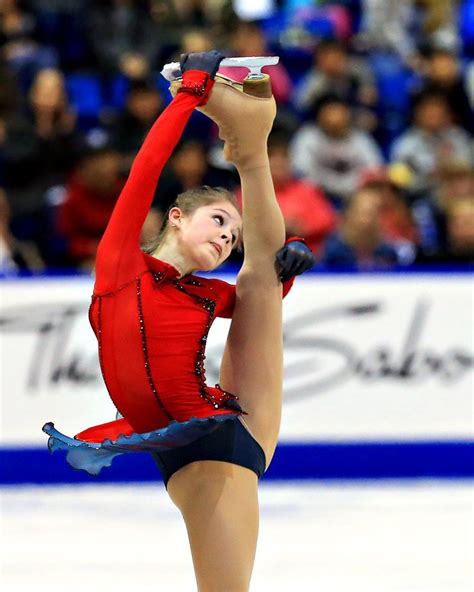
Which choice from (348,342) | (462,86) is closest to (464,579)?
(348,342)

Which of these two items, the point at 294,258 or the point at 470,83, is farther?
the point at 470,83

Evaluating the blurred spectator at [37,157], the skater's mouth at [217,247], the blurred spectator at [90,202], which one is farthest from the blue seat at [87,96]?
the skater's mouth at [217,247]

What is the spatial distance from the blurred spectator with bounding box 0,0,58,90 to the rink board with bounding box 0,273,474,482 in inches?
99.1

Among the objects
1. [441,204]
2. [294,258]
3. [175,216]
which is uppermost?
[441,204]

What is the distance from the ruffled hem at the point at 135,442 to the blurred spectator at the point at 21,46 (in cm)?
568

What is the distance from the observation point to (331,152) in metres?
7.80

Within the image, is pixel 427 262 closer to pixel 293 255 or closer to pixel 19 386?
pixel 19 386

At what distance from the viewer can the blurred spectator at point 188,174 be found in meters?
7.04

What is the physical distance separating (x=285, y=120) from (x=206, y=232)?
201 inches

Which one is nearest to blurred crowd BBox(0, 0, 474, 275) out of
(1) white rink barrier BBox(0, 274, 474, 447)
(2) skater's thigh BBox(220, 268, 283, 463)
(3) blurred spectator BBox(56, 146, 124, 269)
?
(3) blurred spectator BBox(56, 146, 124, 269)

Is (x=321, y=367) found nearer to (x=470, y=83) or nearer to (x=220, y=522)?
(x=220, y=522)

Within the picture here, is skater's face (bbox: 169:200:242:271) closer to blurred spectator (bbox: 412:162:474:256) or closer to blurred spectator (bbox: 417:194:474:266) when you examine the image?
blurred spectator (bbox: 417:194:474:266)

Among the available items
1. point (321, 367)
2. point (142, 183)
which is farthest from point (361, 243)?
point (142, 183)

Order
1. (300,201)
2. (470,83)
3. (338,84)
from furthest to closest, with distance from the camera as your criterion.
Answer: (470,83) → (338,84) → (300,201)
